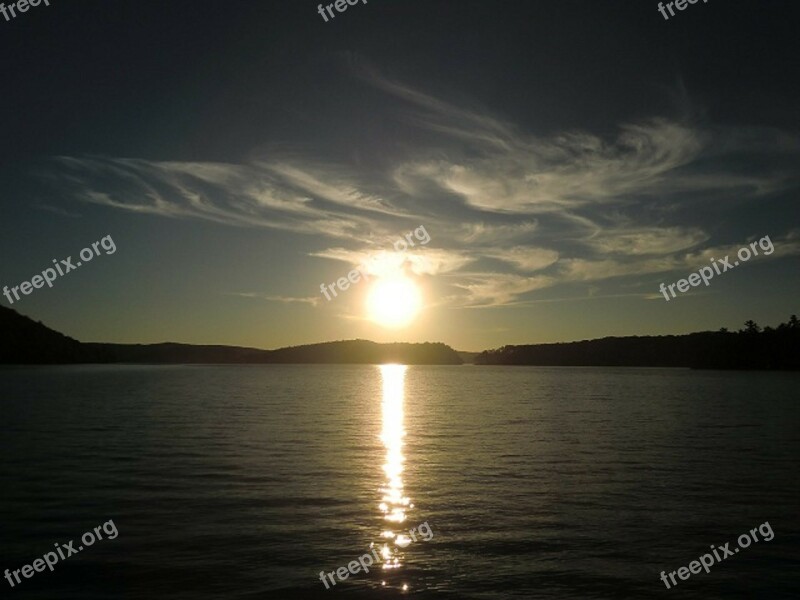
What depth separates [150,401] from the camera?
101062 millimetres

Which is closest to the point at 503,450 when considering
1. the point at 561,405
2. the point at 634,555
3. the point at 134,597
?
the point at 634,555

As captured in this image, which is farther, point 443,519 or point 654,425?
point 654,425

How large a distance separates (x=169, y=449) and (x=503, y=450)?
978 inches

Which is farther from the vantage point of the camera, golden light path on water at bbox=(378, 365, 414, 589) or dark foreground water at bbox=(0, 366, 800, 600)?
golden light path on water at bbox=(378, 365, 414, 589)

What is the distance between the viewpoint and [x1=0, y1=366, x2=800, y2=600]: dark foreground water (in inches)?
784

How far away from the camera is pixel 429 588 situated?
63.1ft

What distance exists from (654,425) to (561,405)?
31208 millimetres

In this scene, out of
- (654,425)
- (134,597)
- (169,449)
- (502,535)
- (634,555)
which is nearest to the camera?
(134,597)

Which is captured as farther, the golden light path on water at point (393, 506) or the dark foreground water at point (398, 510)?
the golden light path on water at point (393, 506)

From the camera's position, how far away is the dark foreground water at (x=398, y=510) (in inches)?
784

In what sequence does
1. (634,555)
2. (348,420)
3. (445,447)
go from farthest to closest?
(348,420), (445,447), (634,555)

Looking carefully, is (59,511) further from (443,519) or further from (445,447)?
(445,447)

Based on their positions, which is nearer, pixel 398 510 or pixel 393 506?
pixel 398 510

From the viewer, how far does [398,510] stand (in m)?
29.2
